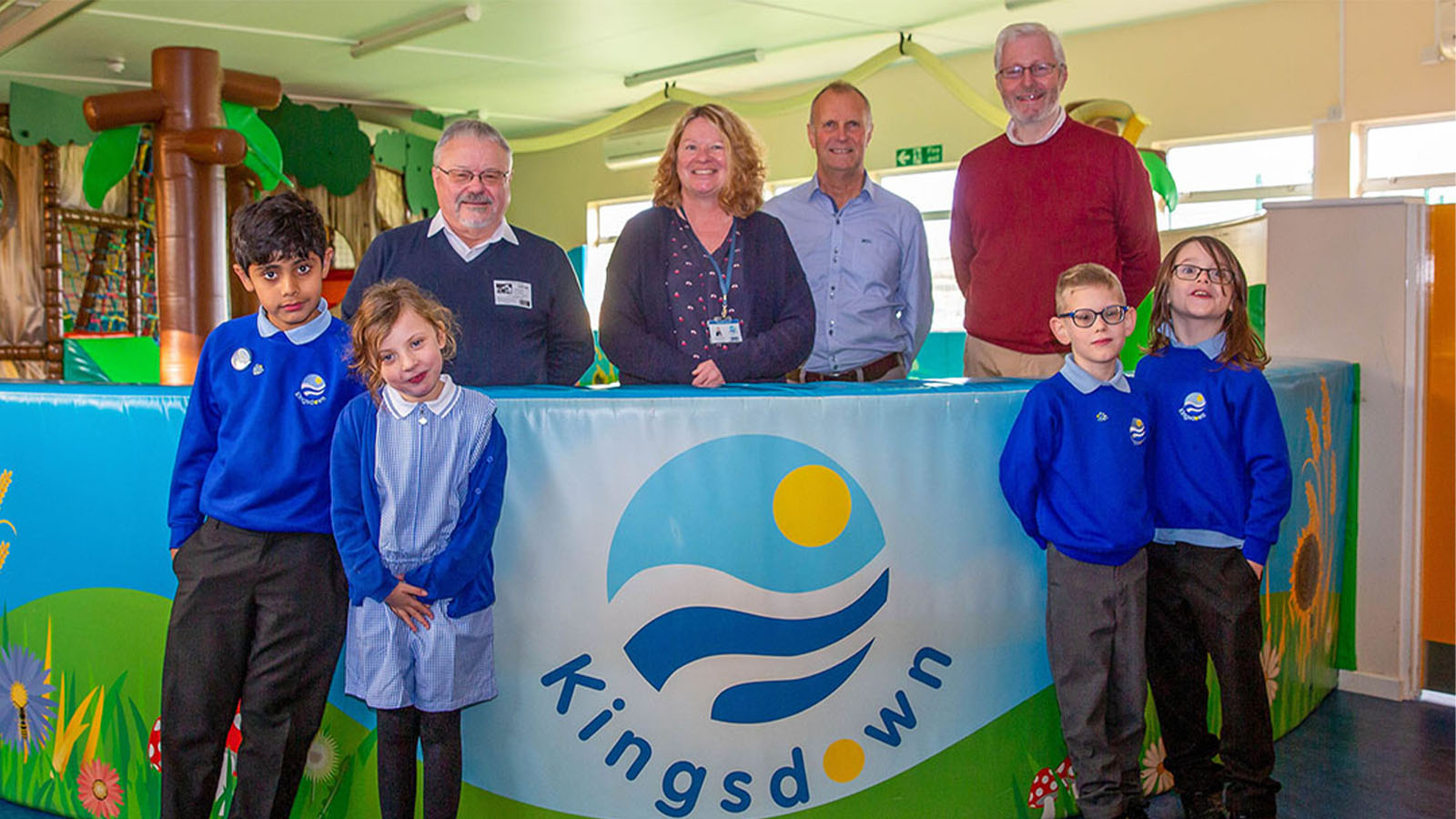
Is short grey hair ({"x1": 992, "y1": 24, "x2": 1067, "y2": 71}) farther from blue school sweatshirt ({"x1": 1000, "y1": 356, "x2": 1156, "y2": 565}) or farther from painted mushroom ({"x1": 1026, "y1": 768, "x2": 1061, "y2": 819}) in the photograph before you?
painted mushroom ({"x1": 1026, "y1": 768, "x2": 1061, "y2": 819})

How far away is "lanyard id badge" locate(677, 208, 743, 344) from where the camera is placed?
252cm

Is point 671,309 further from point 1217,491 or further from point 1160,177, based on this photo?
point 1160,177

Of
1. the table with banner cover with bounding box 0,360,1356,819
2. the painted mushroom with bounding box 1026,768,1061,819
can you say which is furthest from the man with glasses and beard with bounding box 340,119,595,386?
the painted mushroom with bounding box 1026,768,1061,819

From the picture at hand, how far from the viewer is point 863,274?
119 inches

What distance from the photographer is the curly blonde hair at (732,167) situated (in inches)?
101

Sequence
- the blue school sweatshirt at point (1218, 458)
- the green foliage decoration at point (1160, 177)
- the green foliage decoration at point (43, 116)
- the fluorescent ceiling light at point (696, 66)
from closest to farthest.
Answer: the blue school sweatshirt at point (1218, 458) → the green foliage decoration at point (1160, 177) → the green foliage decoration at point (43, 116) → the fluorescent ceiling light at point (696, 66)

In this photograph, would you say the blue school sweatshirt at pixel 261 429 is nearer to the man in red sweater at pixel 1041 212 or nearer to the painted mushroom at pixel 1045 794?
the painted mushroom at pixel 1045 794

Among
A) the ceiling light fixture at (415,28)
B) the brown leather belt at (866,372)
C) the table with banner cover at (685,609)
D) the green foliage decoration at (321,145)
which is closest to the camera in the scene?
the table with banner cover at (685,609)

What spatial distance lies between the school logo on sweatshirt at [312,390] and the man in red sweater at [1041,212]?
1731 mm

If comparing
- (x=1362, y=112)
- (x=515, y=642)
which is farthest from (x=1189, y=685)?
(x=1362, y=112)

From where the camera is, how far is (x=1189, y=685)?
2490 millimetres

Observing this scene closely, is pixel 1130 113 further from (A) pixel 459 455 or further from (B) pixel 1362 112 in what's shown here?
(A) pixel 459 455

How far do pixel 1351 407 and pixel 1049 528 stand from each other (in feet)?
5.87

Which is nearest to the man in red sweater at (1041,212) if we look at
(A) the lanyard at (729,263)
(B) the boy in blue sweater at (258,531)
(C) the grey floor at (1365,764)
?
(A) the lanyard at (729,263)
